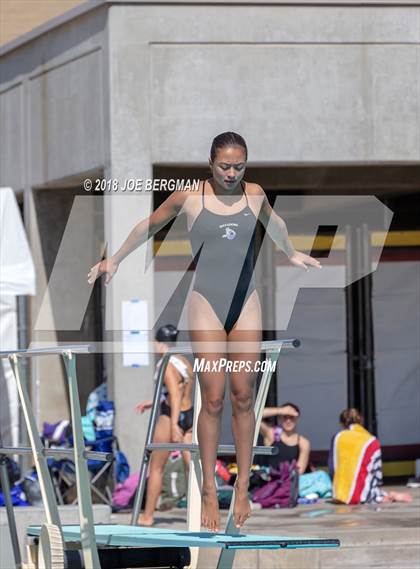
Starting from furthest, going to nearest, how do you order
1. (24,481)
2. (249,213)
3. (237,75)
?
(237,75) < (24,481) < (249,213)

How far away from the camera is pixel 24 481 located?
43.5ft

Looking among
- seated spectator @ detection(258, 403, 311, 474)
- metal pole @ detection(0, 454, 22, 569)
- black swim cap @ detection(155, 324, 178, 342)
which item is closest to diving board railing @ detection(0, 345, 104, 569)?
metal pole @ detection(0, 454, 22, 569)

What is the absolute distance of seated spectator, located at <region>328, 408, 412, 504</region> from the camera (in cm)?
1367

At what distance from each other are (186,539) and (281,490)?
7.74 m

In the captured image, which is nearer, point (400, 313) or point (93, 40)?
point (93, 40)

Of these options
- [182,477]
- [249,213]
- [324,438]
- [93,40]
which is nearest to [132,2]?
[93,40]

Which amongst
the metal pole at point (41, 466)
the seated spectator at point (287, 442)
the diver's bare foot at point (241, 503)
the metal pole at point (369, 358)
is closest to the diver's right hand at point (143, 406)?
the seated spectator at point (287, 442)

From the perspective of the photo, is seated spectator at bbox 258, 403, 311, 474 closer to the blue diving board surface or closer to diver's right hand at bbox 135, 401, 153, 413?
diver's right hand at bbox 135, 401, 153, 413

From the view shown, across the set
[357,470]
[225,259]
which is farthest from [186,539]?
[357,470]

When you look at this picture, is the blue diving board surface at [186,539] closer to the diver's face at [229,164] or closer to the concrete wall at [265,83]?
the diver's face at [229,164]

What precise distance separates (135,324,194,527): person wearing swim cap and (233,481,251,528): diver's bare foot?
5278 millimetres

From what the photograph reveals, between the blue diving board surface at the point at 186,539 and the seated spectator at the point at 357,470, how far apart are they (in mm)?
7207

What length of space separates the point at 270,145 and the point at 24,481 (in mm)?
4092

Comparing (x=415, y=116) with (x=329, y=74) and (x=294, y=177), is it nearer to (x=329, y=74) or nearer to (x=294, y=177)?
(x=329, y=74)
